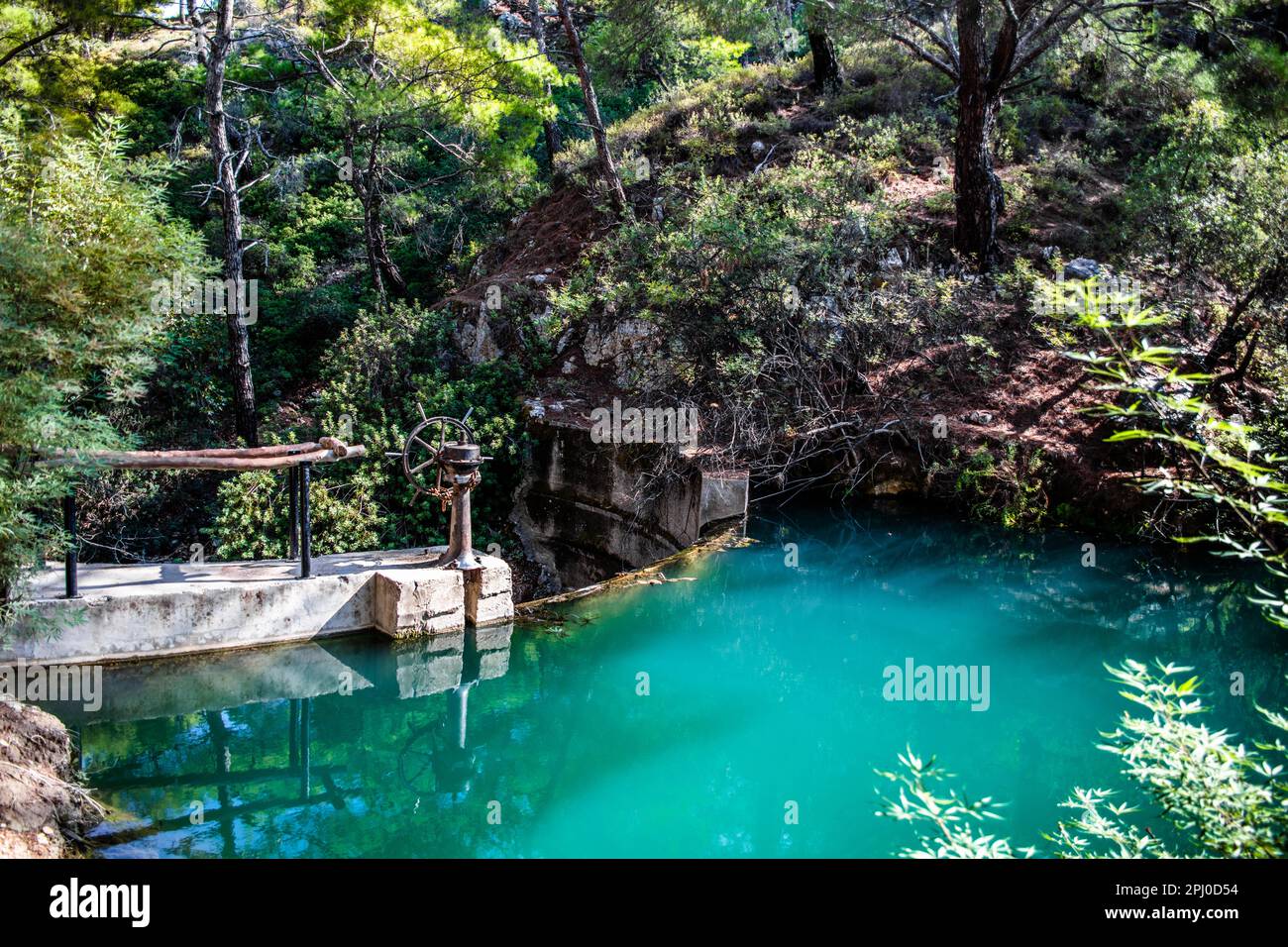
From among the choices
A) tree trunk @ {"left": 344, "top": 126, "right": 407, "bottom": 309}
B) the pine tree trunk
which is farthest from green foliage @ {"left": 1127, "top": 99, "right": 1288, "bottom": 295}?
tree trunk @ {"left": 344, "top": 126, "right": 407, "bottom": 309}

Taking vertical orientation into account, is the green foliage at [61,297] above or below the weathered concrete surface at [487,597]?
above

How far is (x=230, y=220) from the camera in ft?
36.0

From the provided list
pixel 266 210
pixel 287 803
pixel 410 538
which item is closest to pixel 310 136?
pixel 266 210

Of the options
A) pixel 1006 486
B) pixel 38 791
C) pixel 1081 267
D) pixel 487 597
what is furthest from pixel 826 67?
pixel 38 791

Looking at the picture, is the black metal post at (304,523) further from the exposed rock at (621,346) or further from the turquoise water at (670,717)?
the exposed rock at (621,346)

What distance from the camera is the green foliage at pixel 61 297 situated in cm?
510

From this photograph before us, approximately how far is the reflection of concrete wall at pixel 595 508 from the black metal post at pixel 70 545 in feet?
18.2

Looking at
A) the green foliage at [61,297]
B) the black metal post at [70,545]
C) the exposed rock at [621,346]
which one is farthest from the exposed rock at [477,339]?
the black metal post at [70,545]

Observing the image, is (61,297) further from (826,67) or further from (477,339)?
(826,67)

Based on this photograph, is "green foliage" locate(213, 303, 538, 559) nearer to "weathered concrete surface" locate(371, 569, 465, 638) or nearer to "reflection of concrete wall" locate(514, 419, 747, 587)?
"reflection of concrete wall" locate(514, 419, 747, 587)

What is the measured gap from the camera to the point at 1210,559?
8781mm

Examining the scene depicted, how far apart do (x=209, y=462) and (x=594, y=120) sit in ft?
28.8

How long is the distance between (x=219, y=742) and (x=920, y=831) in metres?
4.10

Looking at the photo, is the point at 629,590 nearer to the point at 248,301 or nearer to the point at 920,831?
the point at 920,831
